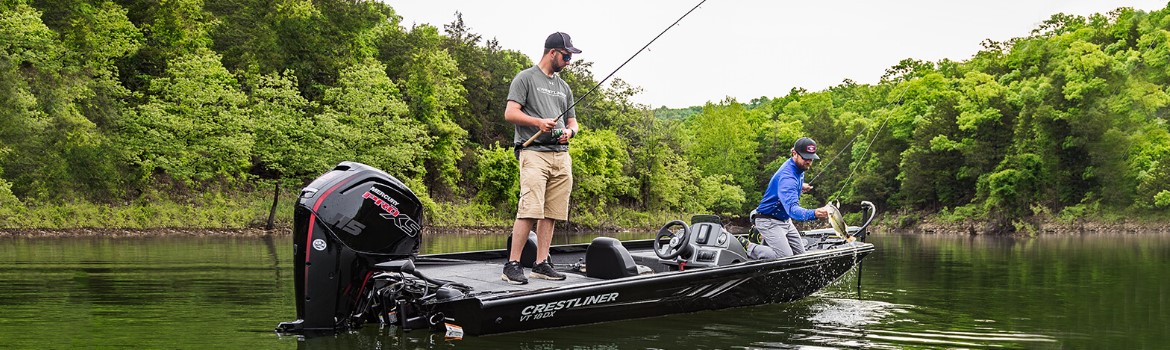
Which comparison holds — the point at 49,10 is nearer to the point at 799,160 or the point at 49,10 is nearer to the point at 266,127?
the point at 266,127

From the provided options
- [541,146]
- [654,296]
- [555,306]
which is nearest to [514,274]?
[555,306]

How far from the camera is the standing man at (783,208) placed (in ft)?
30.1

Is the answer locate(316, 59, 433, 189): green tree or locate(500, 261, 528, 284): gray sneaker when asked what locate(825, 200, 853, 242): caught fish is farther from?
locate(316, 59, 433, 189): green tree

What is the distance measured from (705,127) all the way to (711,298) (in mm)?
65475

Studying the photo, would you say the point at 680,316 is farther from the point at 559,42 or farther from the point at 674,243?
the point at 559,42

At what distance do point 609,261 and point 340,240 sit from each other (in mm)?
2227

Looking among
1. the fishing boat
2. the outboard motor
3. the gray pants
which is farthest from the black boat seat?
the gray pants

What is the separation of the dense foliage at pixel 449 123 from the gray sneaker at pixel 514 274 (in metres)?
19.8

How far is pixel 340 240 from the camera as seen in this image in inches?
260

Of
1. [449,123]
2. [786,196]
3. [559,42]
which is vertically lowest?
[786,196]

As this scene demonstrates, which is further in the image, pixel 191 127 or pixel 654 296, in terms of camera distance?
pixel 191 127

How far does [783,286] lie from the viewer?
30.5ft

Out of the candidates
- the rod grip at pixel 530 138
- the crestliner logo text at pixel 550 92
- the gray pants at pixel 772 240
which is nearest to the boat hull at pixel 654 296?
the gray pants at pixel 772 240

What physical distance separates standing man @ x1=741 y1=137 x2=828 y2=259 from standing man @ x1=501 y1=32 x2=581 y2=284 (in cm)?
230
